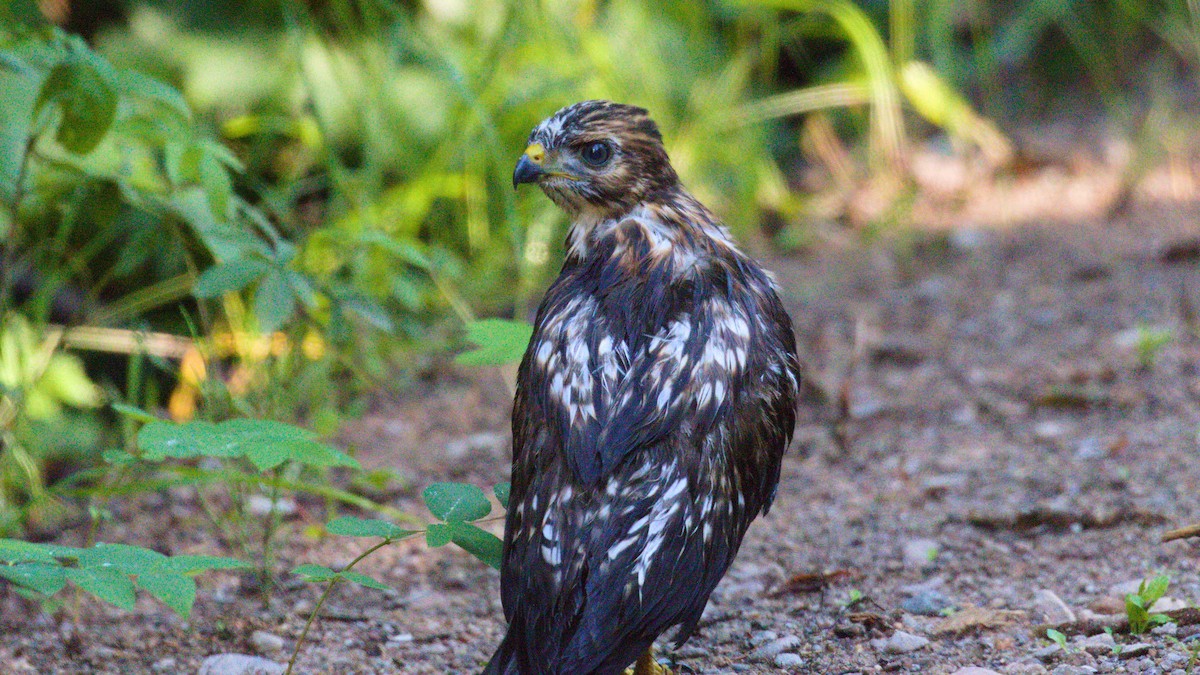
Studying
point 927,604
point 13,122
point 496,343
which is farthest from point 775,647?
A: point 13,122

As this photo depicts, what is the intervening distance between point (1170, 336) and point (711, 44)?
11.6 feet

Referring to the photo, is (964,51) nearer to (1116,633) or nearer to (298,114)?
(298,114)

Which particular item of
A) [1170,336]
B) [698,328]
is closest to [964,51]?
[1170,336]

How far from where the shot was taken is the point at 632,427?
2709 millimetres

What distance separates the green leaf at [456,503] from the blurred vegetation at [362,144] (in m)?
0.77

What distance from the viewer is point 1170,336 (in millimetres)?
4934

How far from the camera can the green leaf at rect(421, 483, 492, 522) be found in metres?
2.87

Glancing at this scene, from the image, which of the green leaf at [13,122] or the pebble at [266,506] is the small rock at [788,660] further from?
the green leaf at [13,122]

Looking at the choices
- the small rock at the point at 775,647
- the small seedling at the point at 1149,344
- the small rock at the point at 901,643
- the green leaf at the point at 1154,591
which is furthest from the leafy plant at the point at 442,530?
the small seedling at the point at 1149,344

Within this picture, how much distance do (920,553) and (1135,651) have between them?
2.91 ft

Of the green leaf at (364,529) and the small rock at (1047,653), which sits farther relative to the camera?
the small rock at (1047,653)

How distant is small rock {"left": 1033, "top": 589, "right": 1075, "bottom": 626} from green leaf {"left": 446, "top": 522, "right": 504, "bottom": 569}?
1.34 m

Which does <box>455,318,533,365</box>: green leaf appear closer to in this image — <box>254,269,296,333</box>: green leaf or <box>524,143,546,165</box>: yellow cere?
<box>524,143,546,165</box>: yellow cere

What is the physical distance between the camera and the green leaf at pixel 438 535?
2.73m
